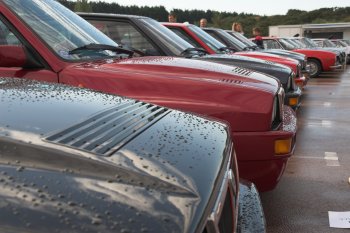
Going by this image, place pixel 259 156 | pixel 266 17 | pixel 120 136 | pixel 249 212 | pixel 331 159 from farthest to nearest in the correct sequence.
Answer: pixel 266 17, pixel 331 159, pixel 259 156, pixel 249 212, pixel 120 136

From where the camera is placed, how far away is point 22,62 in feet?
10.3

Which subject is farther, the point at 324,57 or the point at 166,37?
the point at 324,57

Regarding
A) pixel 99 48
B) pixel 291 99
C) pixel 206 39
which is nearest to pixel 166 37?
pixel 291 99

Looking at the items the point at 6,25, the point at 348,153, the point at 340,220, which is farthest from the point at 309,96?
the point at 6,25

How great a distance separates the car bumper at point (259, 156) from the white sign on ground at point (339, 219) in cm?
63

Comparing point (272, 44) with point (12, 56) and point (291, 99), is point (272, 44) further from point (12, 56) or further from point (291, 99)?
point (12, 56)

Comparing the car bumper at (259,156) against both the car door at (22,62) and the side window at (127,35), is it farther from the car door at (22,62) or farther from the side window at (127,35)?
the side window at (127,35)

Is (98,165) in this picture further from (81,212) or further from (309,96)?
(309,96)

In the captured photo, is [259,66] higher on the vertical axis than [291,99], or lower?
higher

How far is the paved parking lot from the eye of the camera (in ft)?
11.6

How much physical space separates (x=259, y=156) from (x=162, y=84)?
0.86 m

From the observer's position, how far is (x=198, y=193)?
1.40 meters

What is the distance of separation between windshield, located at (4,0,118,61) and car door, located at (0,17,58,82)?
12 cm

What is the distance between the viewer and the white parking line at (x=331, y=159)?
5.01m
